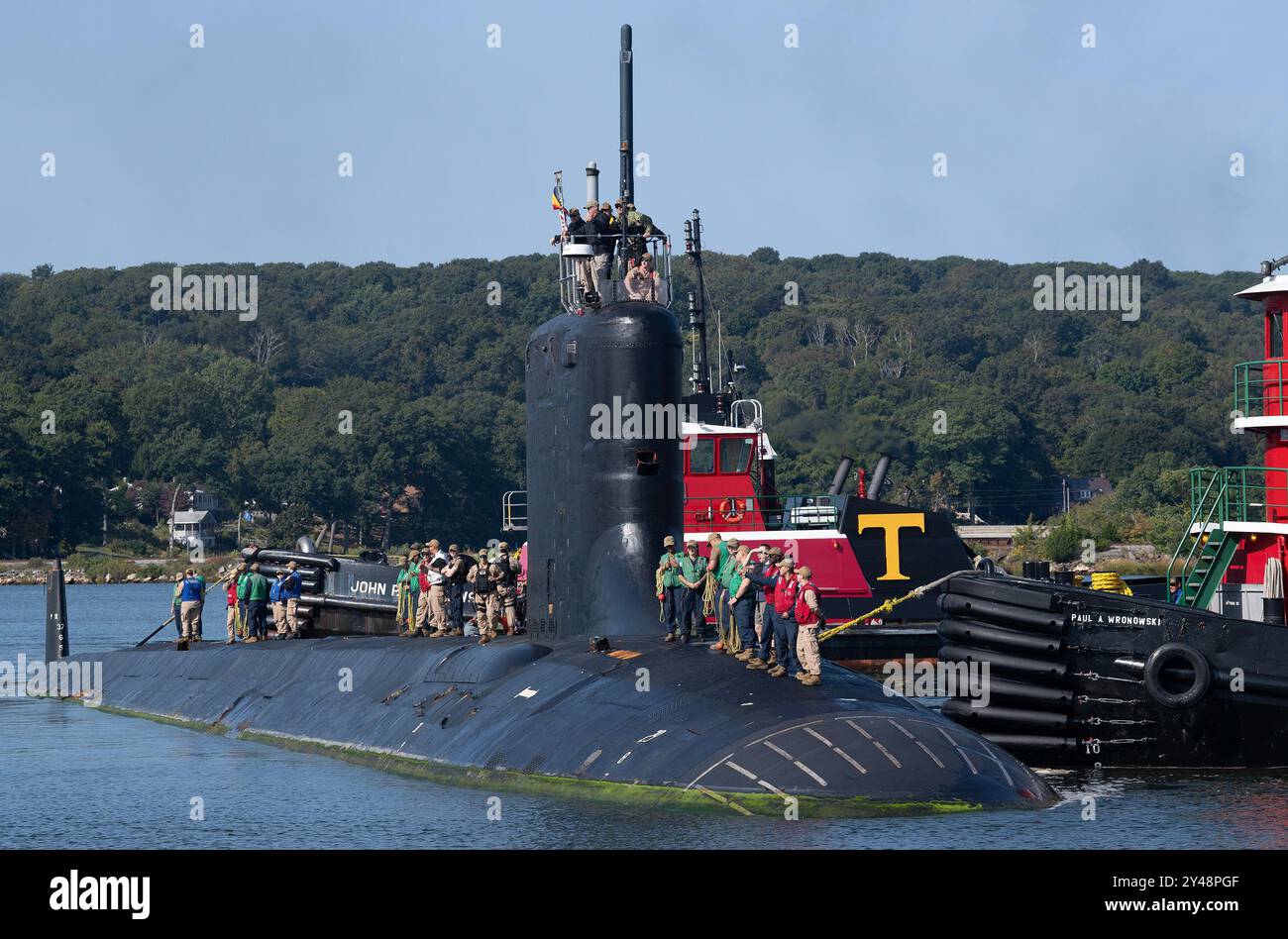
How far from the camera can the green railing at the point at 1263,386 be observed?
26234 mm

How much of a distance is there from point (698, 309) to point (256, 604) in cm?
1602

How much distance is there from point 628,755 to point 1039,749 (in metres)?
7.88

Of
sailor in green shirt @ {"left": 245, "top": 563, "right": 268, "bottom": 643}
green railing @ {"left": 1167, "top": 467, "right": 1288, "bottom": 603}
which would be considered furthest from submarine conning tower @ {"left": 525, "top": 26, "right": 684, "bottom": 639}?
sailor in green shirt @ {"left": 245, "top": 563, "right": 268, "bottom": 643}

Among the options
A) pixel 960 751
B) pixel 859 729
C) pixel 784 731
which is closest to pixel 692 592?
pixel 784 731

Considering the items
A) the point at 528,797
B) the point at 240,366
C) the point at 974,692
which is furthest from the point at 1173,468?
the point at 528,797

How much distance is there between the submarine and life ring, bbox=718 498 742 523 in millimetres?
14784

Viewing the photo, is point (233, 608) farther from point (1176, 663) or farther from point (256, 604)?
point (1176, 663)

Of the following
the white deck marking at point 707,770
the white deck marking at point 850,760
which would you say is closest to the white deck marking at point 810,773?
the white deck marking at point 850,760

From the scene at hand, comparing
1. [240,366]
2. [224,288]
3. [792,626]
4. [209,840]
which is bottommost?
[209,840]

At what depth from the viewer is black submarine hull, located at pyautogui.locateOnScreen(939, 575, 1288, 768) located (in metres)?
24.2

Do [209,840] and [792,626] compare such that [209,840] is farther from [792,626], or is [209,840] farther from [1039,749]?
[1039,749]

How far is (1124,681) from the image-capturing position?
24.6 metres

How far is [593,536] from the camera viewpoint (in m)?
23.4

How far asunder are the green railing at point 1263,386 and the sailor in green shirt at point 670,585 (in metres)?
9.10
